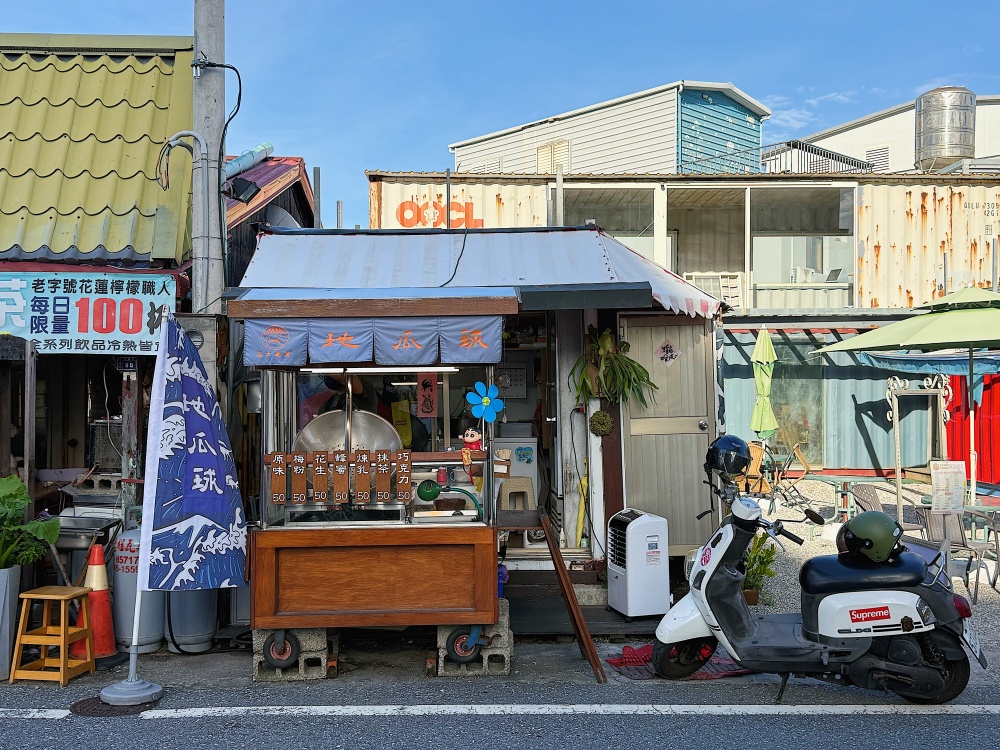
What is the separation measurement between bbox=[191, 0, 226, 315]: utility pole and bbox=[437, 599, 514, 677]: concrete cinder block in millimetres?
3434

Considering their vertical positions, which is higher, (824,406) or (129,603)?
(824,406)

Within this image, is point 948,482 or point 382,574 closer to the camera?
point 382,574

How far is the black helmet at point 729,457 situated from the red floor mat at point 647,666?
134 centimetres

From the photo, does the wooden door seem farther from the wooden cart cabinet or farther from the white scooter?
the wooden cart cabinet

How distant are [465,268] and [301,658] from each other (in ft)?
11.4

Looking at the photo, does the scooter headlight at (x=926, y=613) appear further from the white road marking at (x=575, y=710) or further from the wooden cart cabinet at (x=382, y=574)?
the wooden cart cabinet at (x=382, y=574)

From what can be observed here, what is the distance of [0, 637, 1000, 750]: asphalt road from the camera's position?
462 cm

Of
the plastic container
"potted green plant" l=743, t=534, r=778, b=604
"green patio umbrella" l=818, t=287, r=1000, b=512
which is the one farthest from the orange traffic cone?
"green patio umbrella" l=818, t=287, r=1000, b=512

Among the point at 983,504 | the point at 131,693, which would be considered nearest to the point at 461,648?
the point at 131,693

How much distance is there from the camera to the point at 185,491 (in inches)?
225

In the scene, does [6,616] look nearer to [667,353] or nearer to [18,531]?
[18,531]

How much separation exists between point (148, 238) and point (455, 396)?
385 cm

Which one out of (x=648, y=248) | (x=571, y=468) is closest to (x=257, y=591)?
(x=571, y=468)

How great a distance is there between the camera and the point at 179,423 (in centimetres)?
572
